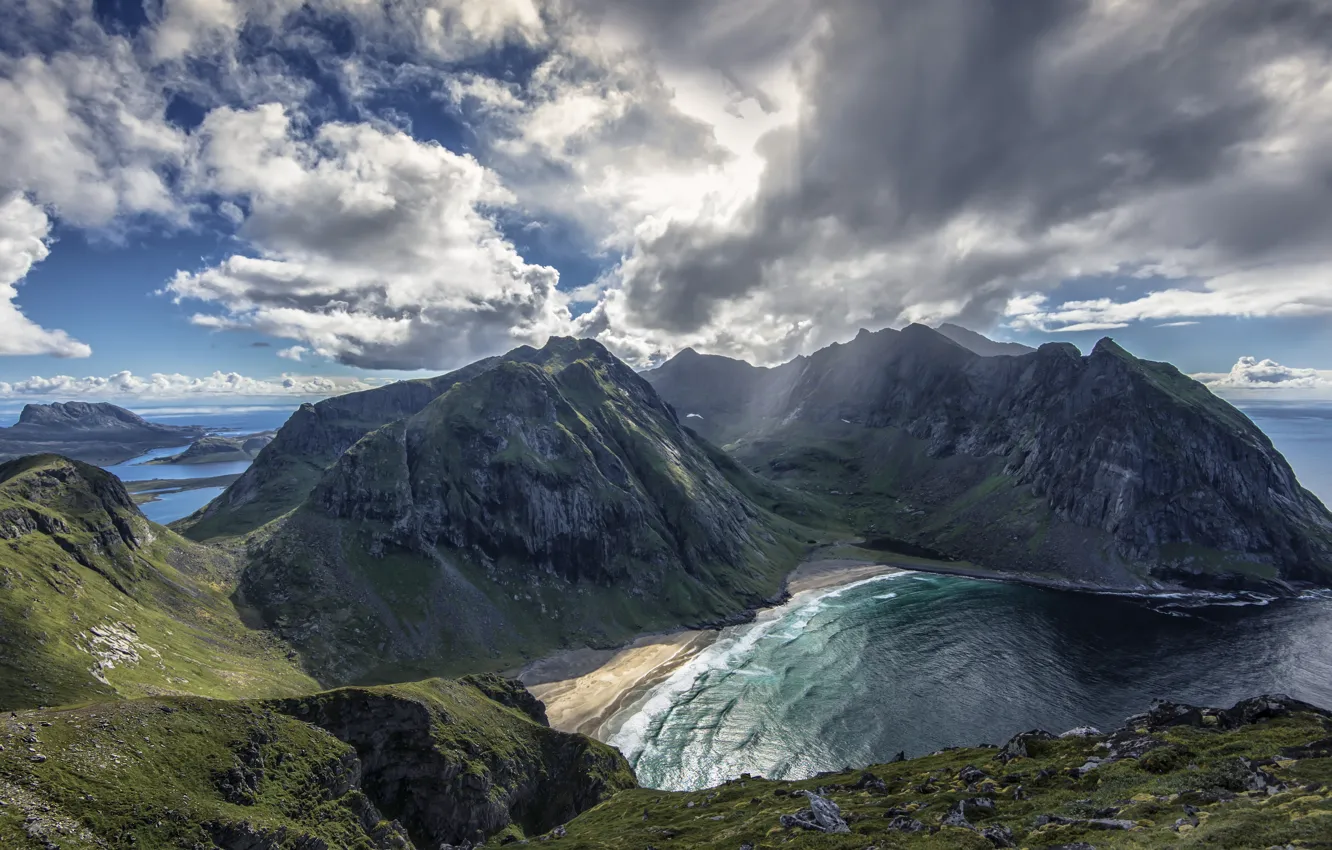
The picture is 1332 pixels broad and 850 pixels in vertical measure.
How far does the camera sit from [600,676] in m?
165

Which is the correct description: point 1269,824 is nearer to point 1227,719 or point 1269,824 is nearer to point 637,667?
point 1227,719

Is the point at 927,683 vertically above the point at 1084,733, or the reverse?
the point at 1084,733

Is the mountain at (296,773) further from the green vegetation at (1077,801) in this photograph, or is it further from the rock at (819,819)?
the rock at (819,819)

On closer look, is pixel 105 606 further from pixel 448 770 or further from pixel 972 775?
pixel 972 775

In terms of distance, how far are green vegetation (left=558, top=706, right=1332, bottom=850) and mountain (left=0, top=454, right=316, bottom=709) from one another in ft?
255

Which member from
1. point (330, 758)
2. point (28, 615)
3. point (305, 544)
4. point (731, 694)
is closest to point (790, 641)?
point (731, 694)

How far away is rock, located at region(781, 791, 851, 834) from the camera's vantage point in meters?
46.9

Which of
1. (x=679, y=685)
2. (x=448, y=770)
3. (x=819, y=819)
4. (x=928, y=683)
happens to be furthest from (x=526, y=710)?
(x=928, y=683)

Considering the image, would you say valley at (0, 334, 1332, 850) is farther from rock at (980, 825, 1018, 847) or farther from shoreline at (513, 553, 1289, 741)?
shoreline at (513, 553, 1289, 741)

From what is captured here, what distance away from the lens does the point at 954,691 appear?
141 meters

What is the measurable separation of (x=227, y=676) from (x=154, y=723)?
66060mm

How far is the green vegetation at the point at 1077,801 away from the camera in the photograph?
31094 millimetres

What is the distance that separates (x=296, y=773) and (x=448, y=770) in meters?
20.6

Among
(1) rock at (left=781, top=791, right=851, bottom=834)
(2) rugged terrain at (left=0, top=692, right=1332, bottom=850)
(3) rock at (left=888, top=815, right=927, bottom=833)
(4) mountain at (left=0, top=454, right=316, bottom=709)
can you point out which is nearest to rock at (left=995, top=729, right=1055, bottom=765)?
(2) rugged terrain at (left=0, top=692, right=1332, bottom=850)
